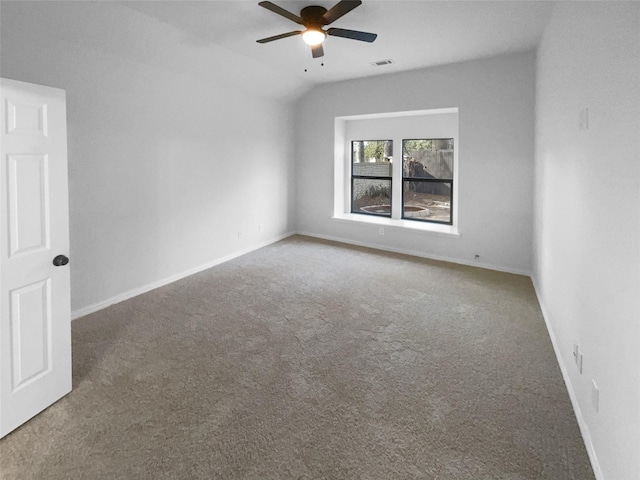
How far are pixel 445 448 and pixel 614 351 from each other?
90cm

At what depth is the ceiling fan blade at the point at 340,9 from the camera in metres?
2.70

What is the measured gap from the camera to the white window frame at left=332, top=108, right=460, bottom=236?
18.3 feet

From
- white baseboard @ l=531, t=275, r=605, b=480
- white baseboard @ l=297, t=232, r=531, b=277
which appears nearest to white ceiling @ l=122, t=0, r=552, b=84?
white baseboard @ l=297, t=232, r=531, b=277

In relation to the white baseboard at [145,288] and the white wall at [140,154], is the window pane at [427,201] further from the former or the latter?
the white baseboard at [145,288]

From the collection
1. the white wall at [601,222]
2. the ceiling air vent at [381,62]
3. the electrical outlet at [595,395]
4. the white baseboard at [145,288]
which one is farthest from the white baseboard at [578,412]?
the white baseboard at [145,288]

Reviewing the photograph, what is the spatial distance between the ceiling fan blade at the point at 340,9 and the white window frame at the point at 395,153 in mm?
2667

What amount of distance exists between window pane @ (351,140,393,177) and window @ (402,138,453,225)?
307mm

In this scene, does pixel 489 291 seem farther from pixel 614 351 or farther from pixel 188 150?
pixel 188 150

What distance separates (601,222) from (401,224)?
13.9ft

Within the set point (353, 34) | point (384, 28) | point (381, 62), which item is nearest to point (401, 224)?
point (381, 62)

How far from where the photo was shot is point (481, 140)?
4.90 m

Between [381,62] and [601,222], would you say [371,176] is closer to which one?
[381,62]

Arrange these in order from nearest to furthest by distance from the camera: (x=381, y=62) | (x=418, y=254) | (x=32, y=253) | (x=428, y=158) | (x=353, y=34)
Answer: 1. (x=32, y=253)
2. (x=353, y=34)
3. (x=381, y=62)
4. (x=418, y=254)
5. (x=428, y=158)

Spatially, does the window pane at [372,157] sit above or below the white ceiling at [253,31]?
below
